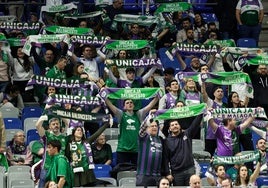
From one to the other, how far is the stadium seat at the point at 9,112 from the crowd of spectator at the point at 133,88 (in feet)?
0.92

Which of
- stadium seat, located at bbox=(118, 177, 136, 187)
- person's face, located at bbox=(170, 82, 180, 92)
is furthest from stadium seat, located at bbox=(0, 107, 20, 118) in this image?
stadium seat, located at bbox=(118, 177, 136, 187)

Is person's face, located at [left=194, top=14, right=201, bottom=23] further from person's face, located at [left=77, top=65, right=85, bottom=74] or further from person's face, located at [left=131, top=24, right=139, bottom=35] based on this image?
person's face, located at [left=77, top=65, right=85, bottom=74]

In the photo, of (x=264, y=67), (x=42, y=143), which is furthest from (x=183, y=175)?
(x=264, y=67)

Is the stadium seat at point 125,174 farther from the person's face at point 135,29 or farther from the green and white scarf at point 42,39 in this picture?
the person's face at point 135,29

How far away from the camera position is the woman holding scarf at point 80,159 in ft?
66.4

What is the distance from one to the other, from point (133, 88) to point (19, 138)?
2.29 metres

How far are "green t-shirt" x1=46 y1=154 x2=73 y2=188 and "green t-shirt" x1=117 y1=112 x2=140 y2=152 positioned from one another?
2550 millimetres

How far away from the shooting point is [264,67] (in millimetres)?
24312

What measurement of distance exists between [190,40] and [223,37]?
1673 mm

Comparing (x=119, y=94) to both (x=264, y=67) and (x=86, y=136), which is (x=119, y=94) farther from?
(x=264, y=67)

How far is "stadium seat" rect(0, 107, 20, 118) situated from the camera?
23438 mm

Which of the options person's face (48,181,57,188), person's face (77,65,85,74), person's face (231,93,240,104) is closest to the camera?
person's face (48,181,57,188)

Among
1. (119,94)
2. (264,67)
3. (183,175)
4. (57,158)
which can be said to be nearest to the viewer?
(57,158)

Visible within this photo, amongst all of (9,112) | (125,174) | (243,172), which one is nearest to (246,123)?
(243,172)
